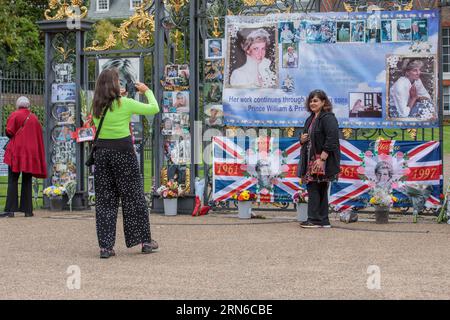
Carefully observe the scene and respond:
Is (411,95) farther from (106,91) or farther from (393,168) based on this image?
(106,91)

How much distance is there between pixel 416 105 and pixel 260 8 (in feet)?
9.57

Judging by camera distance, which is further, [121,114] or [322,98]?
[322,98]

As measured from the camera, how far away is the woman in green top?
10836mm

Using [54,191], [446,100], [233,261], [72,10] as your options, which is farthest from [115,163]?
[446,100]

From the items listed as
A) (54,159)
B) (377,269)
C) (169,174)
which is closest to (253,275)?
(377,269)

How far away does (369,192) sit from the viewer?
15.0 m

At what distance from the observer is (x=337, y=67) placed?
1508 centimetres

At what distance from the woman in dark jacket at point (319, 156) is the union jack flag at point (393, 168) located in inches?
48.2

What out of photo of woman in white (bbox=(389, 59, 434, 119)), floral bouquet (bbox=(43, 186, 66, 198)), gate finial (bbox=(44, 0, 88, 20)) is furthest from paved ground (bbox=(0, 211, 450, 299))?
gate finial (bbox=(44, 0, 88, 20))

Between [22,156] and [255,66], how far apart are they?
3.80 metres

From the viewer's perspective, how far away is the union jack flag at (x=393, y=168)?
1477 cm

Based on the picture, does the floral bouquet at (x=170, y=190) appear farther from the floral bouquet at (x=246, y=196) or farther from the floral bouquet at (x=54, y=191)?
the floral bouquet at (x=54, y=191)

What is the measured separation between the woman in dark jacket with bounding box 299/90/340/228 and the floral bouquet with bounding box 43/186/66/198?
481 centimetres
